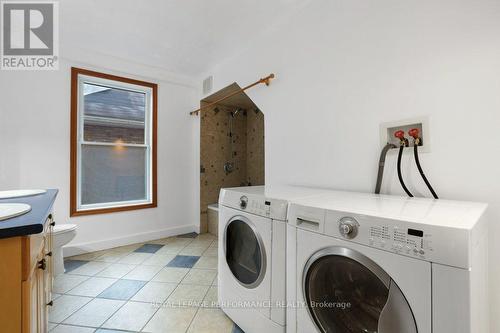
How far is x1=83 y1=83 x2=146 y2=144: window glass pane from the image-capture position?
9.43 feet

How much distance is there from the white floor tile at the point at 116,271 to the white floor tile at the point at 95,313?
1.33 ft

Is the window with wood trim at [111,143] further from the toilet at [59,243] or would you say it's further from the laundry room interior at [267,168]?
the toilet at [59,243]

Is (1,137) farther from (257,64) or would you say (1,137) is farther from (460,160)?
(460,160)

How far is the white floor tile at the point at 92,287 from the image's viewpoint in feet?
6.21

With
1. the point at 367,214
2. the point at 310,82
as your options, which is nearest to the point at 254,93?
the point at 310,82

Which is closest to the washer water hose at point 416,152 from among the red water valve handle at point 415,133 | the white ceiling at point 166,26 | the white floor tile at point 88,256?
the red water valve handle at point 415,133

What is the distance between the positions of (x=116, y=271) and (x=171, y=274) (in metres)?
0.59

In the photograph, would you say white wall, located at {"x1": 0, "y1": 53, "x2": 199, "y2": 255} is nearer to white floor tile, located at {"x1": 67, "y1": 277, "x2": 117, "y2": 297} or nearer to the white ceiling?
the white ceiling

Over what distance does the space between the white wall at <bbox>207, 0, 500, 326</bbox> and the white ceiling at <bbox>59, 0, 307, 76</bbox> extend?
30cm

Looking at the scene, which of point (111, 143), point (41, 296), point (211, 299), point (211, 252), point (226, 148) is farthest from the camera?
point (226, 148)

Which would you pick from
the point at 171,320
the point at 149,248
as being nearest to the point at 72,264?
the point at 149,248

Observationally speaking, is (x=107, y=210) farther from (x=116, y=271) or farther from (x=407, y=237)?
(x=407, y=237)

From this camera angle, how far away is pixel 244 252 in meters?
1.51

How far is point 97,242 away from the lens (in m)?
2.82
